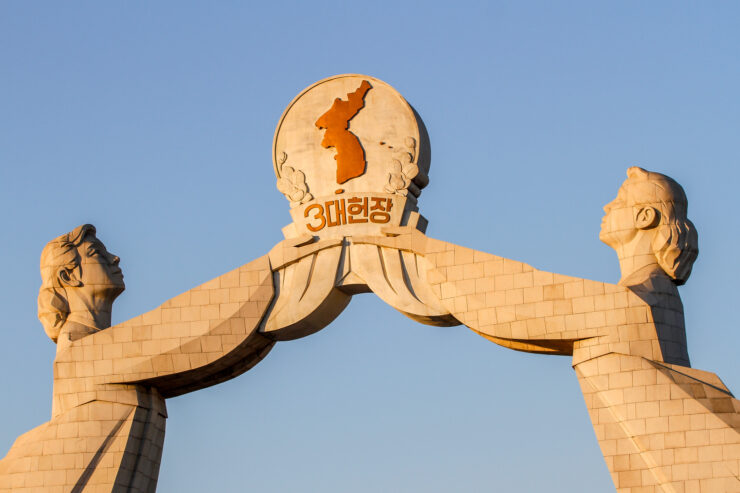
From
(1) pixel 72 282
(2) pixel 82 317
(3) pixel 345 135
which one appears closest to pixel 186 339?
(2) pixel 82 317

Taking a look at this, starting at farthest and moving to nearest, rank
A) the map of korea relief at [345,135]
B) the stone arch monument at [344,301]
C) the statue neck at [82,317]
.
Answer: the statue neck at [82,317]
the map of korea relief at [345,135]
the stone arch monument at [344,301]

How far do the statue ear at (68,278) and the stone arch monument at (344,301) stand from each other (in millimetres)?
19

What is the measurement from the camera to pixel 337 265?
18.3m

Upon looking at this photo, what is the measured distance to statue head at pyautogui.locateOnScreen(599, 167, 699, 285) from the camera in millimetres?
17375

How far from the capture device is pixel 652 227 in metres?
17.4

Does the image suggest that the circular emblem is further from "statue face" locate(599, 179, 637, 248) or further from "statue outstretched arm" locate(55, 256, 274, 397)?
"statue face" locate(599, 179, 637, 248)

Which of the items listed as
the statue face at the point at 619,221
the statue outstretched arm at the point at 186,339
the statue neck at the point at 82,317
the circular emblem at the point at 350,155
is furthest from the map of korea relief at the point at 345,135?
the statue neck at the point at 82,317

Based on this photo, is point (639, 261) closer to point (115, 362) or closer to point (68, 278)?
point (115, 362)

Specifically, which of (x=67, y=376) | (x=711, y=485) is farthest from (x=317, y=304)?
(x=711, y=485)

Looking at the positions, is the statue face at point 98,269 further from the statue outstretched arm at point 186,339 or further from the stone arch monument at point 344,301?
the statue outstretched arm at point 186,339

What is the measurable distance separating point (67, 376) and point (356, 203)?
146 inches

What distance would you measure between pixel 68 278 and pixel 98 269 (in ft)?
1.13

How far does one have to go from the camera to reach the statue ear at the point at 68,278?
61.8 feet

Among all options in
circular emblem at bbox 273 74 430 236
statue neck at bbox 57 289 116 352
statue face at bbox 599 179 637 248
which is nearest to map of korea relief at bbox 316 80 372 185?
circular emblem at bbox 273 74 430 236
